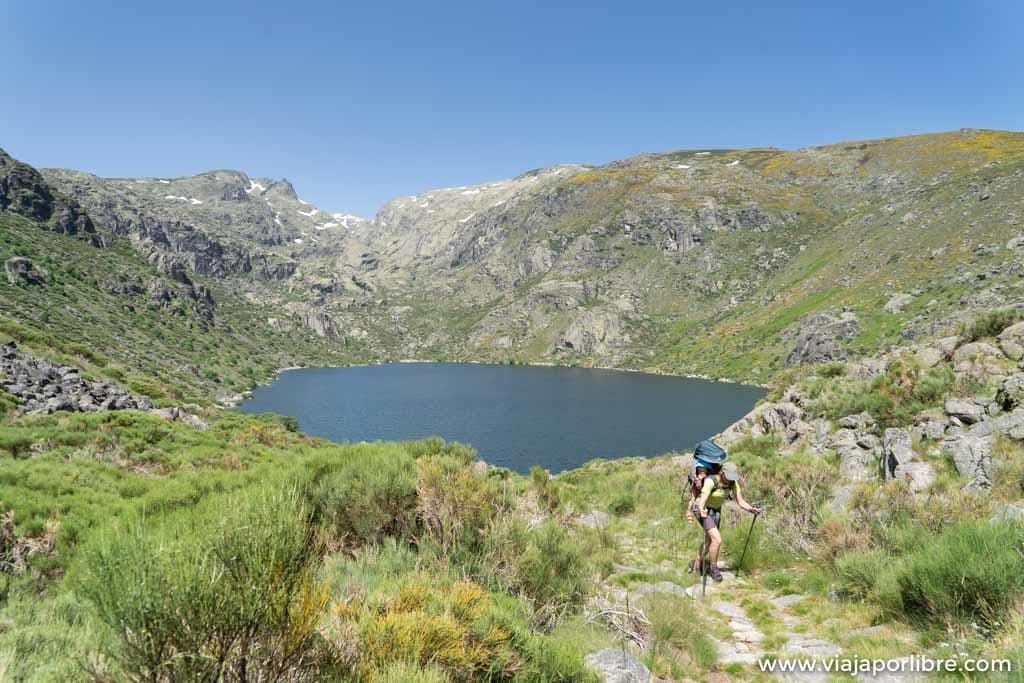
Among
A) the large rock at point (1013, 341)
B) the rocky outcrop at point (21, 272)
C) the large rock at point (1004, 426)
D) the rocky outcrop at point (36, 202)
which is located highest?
the rocky outcrop at point (36, 202)

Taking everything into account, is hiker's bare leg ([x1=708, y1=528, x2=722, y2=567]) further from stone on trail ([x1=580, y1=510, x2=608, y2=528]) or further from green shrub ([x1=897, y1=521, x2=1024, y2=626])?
stone on trail ([x1=580, y1=510, x2=608, y2=528])

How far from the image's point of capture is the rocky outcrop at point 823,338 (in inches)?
3839

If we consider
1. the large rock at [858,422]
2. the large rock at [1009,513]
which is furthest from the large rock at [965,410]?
the large rock at [1009,513]

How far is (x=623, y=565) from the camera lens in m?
8.99

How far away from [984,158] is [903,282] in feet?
303

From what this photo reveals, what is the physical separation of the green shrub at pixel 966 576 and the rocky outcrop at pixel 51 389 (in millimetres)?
29879

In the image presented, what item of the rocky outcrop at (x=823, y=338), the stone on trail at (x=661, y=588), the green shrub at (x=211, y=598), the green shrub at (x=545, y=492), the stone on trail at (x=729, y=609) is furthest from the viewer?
the rocky outcrop at (x=823, y=338)

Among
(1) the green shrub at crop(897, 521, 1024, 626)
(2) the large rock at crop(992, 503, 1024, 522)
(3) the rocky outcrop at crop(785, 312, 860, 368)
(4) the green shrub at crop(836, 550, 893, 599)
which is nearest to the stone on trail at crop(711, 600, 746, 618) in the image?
(4) the green shrub at crop(836, 550, 893, 599)

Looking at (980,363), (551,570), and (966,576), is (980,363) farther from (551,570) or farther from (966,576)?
(551,570)

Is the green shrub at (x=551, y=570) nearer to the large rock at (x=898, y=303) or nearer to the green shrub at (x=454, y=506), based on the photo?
the green shrub at (x=454, y=506)

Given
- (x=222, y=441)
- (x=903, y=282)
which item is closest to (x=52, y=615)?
(x=222, y=441)

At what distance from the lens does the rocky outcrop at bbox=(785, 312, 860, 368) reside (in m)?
97.5

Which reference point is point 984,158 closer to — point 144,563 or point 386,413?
point 386,413

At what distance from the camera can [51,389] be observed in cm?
2384
